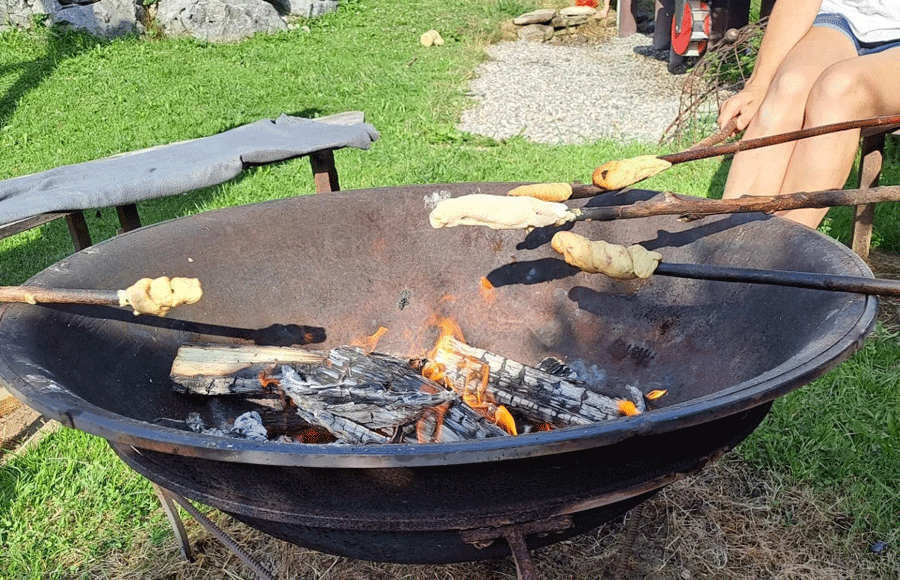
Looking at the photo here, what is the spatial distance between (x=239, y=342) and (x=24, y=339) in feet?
2.19

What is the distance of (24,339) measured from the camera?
1519mm

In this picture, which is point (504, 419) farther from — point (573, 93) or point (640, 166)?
point (573, 93)

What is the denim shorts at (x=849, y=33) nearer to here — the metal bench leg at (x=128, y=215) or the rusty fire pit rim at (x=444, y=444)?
the rusty fire pit rim at (x=444, y=444)

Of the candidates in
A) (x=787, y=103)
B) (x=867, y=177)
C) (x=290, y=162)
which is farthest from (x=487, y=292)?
(x=290, y=162)

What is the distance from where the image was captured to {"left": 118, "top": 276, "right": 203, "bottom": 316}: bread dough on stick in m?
1.53

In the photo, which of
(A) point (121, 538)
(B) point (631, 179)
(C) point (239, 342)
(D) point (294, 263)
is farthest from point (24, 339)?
(B) point (631, 179)

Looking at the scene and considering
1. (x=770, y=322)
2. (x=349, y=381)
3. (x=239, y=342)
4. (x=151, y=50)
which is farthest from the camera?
(x=151, y=50)

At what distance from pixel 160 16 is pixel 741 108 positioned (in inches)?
293

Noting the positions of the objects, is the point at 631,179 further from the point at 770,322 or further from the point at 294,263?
the point at 294,263

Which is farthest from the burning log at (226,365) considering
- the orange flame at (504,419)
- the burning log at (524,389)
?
the orange flame at (504,419)

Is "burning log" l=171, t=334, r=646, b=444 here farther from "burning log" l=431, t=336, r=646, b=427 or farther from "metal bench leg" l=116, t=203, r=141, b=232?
"metal bench leg" l=116, t=203, r=141, b=232

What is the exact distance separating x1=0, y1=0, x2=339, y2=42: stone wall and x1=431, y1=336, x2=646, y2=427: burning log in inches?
295

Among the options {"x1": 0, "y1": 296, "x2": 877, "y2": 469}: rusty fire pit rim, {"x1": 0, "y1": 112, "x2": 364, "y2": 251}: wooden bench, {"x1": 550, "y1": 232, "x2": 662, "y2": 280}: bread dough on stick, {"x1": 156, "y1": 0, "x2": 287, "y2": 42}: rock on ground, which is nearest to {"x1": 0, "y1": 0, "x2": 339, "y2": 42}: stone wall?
{"x1": 156, "y1": 0, "x2": 287, "y2": 42}: rock on ground

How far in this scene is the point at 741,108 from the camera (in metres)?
2.85
